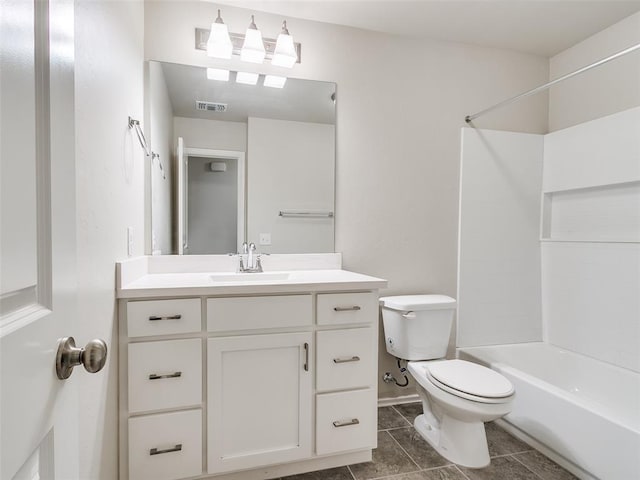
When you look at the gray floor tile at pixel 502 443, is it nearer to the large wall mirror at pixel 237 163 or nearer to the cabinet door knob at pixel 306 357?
the cabinet door knob at pixel 306 357

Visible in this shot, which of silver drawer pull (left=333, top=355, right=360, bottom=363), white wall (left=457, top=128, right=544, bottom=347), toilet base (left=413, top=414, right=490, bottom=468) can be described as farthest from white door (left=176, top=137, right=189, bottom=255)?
white wall (left=457, top=128, right=544, bottom=347)

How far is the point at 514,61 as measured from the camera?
8.43 ft

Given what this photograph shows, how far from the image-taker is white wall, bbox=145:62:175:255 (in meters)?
1.90

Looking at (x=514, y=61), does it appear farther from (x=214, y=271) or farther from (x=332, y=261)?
(x=214, y=271)

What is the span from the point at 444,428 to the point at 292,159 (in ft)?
5.48

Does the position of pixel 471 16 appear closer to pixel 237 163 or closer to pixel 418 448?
pixel 237 163

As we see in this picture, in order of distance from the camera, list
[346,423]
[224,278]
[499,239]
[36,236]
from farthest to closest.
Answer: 1. [499,239]
2. [224,278]
3. [346,423]
4. [36,236]

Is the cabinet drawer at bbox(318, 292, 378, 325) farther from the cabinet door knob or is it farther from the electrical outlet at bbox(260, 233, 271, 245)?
the electrical outlet at bbox(260, 233, 271, 245)

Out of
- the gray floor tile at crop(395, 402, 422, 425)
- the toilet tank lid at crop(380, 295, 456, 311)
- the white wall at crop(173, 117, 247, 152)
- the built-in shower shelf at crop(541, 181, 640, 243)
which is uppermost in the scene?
the white wall at crop(173, 117, 247, 152)

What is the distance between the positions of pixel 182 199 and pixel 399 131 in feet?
4.61

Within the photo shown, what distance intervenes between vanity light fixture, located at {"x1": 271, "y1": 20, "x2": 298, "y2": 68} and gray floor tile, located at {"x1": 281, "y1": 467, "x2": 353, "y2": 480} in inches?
84.2

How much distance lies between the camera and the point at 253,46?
6.53 ft

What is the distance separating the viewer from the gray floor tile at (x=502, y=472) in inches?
65.0

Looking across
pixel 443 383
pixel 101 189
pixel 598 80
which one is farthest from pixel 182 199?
pixel 598 80
